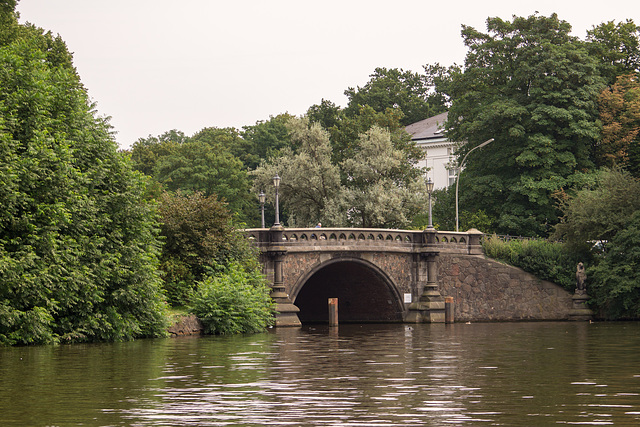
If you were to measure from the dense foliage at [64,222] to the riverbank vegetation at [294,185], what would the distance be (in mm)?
59

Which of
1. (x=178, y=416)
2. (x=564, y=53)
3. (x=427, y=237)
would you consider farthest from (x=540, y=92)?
(x=178, y=416)

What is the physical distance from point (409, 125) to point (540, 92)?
3889 centimetres

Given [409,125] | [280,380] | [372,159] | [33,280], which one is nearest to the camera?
[280,380]

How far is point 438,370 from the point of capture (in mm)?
20219

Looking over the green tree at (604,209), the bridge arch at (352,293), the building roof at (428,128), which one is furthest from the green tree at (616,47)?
the building roof at (428,128)

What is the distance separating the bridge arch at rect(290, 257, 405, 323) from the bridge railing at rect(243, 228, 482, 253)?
95 cm

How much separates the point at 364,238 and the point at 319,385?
31538 mm

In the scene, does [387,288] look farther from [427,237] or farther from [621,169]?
[621,169]

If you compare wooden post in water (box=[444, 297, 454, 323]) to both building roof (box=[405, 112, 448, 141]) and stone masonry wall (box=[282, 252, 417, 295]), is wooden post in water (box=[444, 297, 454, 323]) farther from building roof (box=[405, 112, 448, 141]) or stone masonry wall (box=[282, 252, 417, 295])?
building roof (box=[405, 112, 448, 141])

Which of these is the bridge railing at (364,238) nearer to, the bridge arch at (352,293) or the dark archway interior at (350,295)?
the bridge arch at (352,293)

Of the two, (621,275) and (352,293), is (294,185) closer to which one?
(352,293)

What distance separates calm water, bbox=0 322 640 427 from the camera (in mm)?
13008

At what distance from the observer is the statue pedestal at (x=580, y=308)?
51125mm

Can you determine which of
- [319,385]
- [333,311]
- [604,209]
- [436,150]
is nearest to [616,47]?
[604,209]
